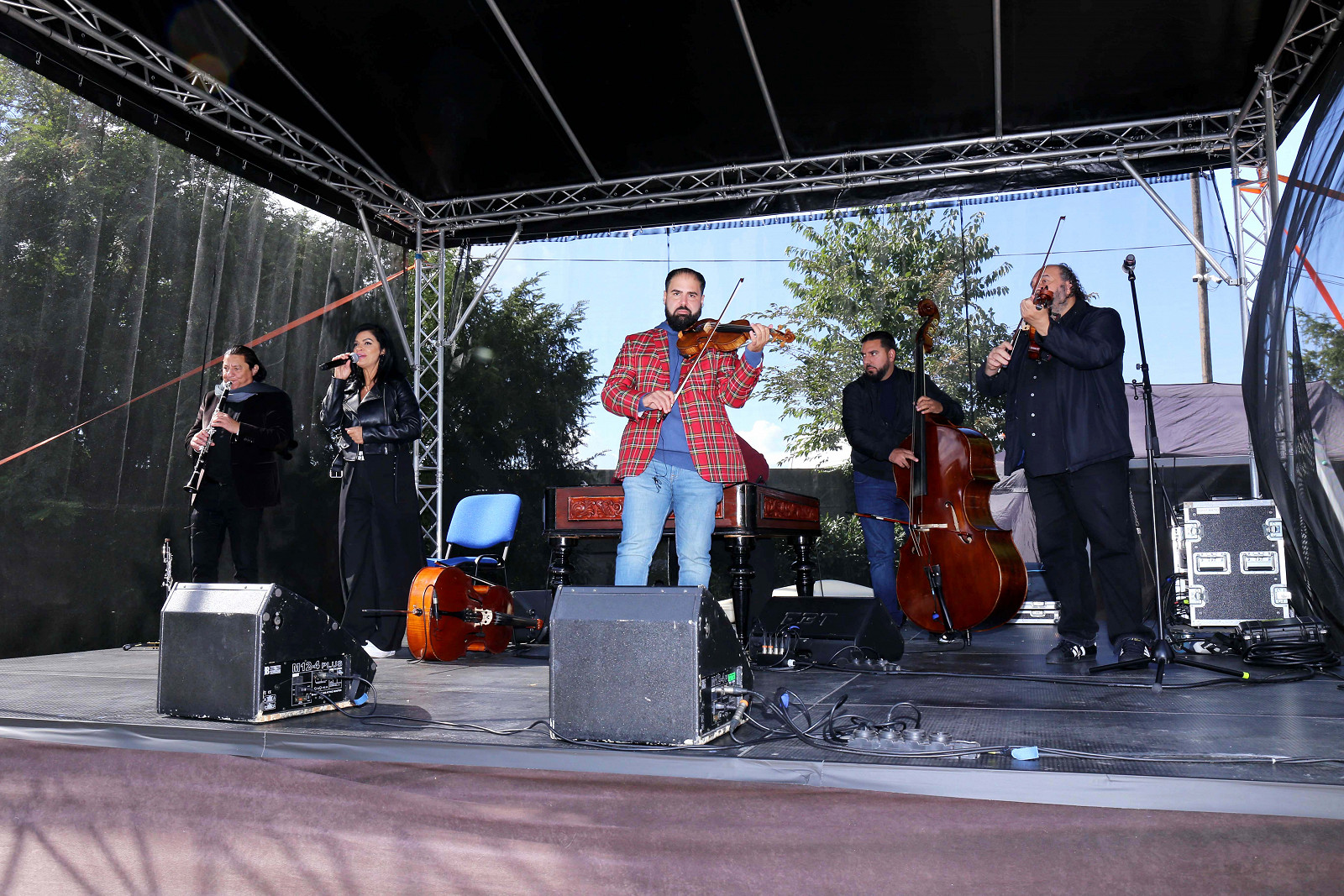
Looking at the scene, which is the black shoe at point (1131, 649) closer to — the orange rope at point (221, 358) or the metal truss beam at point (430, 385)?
the metal truss beam at point (430, 385)

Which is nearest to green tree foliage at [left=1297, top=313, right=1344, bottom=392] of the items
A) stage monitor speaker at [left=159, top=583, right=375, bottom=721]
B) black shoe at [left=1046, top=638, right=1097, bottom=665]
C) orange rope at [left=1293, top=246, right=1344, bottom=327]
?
orange rope at [left=1293, top=246, right=1344, bottom=327]

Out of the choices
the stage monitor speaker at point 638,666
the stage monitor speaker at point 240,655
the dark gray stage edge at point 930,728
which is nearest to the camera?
the dark gray stage edge at point 930,728

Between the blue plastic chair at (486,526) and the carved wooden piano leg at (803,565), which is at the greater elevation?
the blue plastic chair at (486,526)

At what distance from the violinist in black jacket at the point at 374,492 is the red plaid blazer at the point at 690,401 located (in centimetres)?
162

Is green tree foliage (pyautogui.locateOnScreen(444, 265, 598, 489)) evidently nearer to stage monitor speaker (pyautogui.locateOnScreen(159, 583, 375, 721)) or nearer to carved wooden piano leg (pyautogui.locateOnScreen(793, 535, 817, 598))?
carved wooden piano leg (pyautogui.locateOnScreen(793, 535, 817, 598))

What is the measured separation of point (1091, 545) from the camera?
3.38 m

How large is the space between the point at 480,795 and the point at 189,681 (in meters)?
0.99

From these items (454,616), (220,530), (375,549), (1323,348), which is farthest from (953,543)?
(220,530)

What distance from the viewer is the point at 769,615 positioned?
12.6 feet

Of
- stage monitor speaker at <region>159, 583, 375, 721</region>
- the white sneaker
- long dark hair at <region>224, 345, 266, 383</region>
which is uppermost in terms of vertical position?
long dark hair at <region>224, 345, 266, 383</region>

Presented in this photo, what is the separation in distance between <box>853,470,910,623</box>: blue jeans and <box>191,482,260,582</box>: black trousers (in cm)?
320

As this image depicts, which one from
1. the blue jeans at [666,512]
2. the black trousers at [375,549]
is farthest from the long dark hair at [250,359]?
the blue jeans at [666,512]

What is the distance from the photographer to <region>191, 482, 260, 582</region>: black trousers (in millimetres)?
4434

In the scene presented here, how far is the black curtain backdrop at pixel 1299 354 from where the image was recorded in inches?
105
